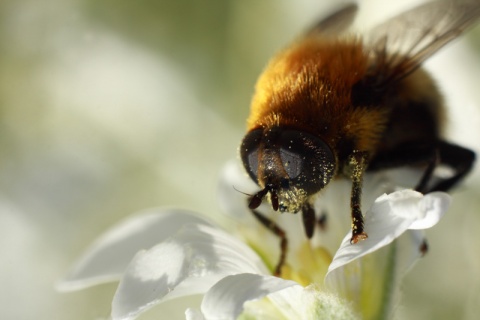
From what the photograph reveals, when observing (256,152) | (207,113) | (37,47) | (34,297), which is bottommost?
(34,297)

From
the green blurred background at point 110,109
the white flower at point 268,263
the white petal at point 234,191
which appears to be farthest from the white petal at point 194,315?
the green blurred background at point 110,109

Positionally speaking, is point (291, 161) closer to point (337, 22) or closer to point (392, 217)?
point (392, 217)

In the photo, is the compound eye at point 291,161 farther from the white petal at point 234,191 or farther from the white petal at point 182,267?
the white petal at point 234,191

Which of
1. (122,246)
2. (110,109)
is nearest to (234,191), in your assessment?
(122,246)

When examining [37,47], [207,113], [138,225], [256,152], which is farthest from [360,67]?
[37,47]

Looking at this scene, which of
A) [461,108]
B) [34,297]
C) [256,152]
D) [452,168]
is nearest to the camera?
[256,152]

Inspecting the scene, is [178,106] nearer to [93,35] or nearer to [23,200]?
[93,35]
